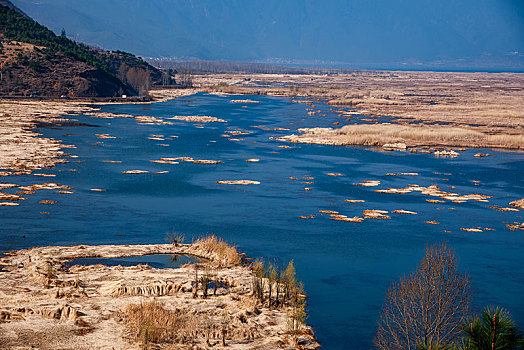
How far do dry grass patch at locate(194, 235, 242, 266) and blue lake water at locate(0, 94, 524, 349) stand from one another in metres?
2.28

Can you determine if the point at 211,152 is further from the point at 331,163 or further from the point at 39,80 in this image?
the point at 39,80

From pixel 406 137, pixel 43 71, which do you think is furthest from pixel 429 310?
pixel 43 71

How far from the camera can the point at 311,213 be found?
49.4m

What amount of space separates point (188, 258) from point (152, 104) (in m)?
108

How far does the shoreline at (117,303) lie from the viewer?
25078 mm

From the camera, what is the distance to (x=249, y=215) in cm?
4825

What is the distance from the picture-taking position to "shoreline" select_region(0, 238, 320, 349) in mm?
25078

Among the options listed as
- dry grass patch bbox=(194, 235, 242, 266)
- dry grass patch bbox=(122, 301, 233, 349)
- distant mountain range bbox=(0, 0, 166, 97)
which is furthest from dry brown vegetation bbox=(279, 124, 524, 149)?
dry grass patch bbox=(122, 301, 233, 349)

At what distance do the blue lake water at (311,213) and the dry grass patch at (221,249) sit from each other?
2.28 metres

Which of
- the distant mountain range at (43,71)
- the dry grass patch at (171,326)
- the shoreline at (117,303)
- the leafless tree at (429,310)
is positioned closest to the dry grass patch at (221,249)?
the shoreline at (117,303)

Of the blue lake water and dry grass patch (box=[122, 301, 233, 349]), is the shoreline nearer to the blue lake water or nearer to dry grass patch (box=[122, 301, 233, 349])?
dry grass patch (box=[122, 301, 233, 349])

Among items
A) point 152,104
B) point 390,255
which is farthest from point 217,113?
point 390,255

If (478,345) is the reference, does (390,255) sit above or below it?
below

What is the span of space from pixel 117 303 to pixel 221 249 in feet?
32.2
